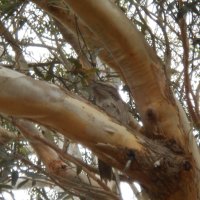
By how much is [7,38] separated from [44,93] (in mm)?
1000

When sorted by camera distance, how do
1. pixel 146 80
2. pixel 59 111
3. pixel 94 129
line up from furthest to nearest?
pixel 146 80, pixel 94 129, pixel 59 111

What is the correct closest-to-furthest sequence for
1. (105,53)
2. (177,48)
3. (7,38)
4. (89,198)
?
1. (89,198)
2. (105,53)
3. (7,38)
4. (177,48)

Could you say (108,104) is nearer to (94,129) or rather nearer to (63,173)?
(94,129)

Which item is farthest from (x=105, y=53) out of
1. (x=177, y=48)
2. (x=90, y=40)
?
(x=177, y=48)

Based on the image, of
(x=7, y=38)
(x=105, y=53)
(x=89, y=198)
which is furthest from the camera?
(x=7, y=38)

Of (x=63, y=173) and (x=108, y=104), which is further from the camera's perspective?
(x=63, y=173)

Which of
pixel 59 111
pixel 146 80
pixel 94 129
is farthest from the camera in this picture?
pixel 146 80

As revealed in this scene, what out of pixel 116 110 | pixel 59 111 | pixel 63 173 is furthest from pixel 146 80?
pixel 63 173

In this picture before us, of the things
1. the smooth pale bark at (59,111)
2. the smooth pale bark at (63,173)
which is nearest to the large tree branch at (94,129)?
the smooth pale bark at (59,111)

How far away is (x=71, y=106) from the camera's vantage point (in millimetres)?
1393

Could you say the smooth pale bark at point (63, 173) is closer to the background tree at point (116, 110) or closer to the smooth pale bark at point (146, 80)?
the background tree at point (116, 110)

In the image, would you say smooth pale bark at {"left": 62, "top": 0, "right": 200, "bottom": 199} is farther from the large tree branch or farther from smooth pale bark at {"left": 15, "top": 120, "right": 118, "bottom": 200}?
smooth pale bark at {"left": 15, "top": 120, "right": 118, "bottom": 200}

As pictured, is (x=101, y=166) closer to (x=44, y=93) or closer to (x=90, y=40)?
(x=44, y=93)

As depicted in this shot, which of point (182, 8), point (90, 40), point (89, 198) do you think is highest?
point (90, 40)
